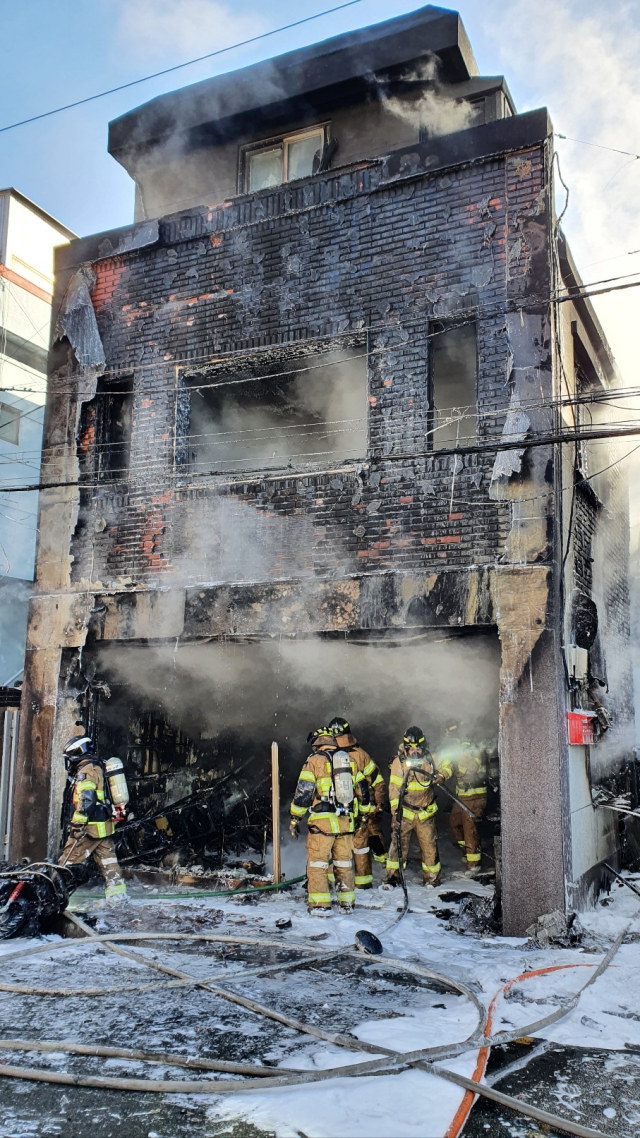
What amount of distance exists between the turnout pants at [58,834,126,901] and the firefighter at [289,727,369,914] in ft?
6.44

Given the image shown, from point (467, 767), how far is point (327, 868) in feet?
9.41

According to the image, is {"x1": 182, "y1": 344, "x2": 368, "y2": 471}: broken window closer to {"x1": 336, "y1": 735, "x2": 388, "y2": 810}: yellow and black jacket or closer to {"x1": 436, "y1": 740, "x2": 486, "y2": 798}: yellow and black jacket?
{"x1": 336, "y1": 735, "x2": 388, "y2": 810}: yellow and black jacket

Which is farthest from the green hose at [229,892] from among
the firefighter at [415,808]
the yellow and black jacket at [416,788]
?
the yellow and black jacket at [416,788]

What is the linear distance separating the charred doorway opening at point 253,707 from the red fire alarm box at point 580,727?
1.22m

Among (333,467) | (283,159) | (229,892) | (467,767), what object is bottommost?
(229,892)

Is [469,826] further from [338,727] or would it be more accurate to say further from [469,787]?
[338,727]

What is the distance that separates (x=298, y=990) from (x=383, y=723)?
665 centimetres

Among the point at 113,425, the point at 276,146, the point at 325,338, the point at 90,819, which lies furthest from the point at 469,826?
the point at 276,146

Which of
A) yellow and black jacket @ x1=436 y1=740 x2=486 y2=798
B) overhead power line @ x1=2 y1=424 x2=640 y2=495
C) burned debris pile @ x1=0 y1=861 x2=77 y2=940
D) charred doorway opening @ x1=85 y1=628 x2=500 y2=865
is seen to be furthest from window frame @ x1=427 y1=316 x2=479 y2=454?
burned debris pile @ x1=0 y1=861 x2=77 y2=940

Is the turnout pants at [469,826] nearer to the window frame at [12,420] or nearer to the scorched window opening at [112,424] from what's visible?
the scorched window opening at [112,424]

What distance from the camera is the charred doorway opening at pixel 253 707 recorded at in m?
9.88

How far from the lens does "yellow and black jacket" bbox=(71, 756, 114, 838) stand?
8.32 meters

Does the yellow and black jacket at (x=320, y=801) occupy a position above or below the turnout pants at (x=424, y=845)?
above

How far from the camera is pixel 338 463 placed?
28.8 ft
